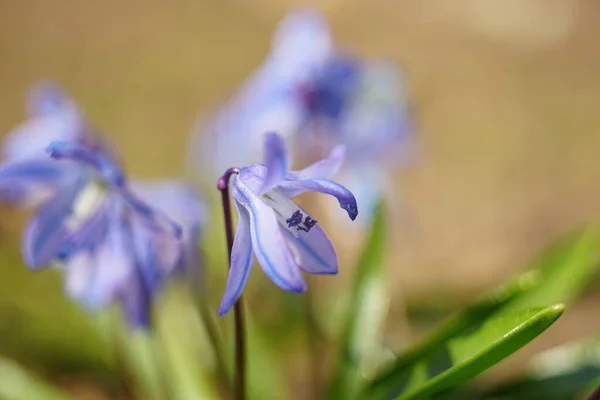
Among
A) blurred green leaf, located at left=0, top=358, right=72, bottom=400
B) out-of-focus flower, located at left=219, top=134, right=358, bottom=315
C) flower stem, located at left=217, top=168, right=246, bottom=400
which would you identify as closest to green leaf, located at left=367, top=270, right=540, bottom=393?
flower stem, located at left=217, top=168, right=246, bottom=400

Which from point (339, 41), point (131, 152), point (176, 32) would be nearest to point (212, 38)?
point (176, 32)

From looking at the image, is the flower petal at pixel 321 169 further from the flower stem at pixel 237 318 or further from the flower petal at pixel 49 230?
the flower petal at pixel 49 230

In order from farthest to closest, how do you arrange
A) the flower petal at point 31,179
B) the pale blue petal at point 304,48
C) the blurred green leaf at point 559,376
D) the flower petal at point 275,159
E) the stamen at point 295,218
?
the pale blue petal at point 304,48, the blurred green leaf at point 559,376, the flower petal at point 31,179, the stamen at point 295,218, the flower petal at point 275,159

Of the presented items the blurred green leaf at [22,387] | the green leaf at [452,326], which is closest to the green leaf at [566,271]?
the green leaf at [452,326]

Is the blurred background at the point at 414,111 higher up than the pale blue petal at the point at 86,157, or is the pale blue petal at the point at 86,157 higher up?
the blurred background at the point at 414,111

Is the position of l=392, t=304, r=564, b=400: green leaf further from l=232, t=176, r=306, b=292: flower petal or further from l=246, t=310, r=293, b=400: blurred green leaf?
l=246, t=310, r=293, b=400: blurred green leaf

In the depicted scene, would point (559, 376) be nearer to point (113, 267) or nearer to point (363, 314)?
point (363, 314)
